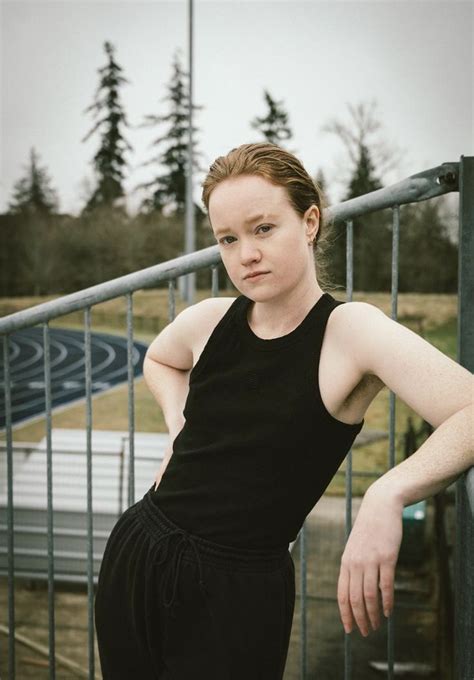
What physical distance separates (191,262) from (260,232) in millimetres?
811

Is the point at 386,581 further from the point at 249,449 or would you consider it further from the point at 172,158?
the point at 172,158

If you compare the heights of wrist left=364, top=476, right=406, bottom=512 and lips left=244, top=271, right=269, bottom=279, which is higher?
lips left=244, top=271, right=269, bottom=279

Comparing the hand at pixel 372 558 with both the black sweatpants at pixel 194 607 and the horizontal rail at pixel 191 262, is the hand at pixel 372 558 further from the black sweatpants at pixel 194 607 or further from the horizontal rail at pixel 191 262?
the horizontal rail at pixel 191 262

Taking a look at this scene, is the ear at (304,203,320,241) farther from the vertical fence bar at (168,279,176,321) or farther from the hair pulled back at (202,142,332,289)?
the vertical fence bar at (168,279,176,321)

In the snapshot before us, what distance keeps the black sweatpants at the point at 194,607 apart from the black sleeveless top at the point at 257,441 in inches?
1.7

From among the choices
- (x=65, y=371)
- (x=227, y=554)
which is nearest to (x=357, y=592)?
(x=227, y=554)

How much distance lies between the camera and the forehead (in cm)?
137

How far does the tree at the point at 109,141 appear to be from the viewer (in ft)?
79.3

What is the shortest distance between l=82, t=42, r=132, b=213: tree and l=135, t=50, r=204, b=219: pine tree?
0.82 metres

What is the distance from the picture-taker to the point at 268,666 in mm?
1461

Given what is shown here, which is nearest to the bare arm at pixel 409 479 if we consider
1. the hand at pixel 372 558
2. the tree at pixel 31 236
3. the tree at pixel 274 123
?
the hand at pixel 372 558

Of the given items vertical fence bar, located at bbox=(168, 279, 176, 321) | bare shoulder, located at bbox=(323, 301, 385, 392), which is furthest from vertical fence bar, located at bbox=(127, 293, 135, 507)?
bare shoulder, located at bbox=(323, 301, 385, 392)

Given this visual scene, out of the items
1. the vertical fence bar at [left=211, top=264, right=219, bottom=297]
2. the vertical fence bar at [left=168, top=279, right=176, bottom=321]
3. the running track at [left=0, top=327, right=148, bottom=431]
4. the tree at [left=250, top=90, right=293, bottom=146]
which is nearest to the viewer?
Answer: the vertical fence bar at [left=211, top=264, right=219, bottom=297]

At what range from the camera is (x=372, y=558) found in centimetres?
113
